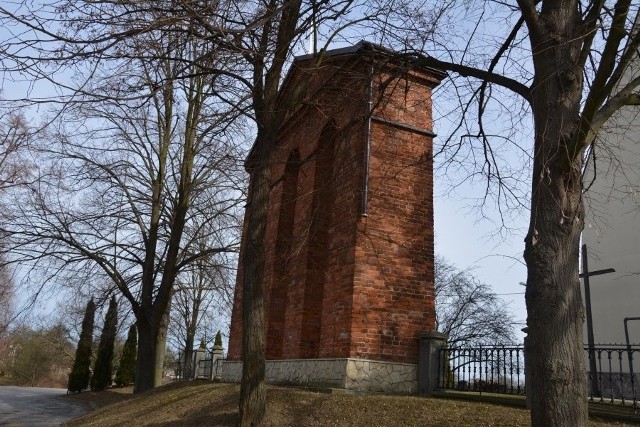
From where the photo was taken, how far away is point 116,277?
59.0 ft

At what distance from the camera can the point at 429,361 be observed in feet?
32.4

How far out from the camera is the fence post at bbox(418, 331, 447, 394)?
32.1 ft

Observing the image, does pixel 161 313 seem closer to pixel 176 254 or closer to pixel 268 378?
pixel 176 254

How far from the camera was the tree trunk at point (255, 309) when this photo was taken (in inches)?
283

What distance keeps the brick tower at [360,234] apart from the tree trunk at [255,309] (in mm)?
1084

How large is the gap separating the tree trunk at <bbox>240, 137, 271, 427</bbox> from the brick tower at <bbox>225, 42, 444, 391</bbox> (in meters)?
1.08

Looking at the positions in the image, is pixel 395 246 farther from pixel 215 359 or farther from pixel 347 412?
pixel 215 359

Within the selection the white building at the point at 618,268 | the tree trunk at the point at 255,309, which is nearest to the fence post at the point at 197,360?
the white building at the point at 618,268

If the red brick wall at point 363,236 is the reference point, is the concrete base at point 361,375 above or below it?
below

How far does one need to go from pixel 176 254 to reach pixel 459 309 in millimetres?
21154

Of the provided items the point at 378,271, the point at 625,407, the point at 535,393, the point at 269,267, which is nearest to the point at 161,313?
the point at 269,267

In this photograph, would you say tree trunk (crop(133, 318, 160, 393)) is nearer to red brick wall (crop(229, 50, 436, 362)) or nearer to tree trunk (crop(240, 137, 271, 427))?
red brick wall (crop(229, 50, 436, 362))

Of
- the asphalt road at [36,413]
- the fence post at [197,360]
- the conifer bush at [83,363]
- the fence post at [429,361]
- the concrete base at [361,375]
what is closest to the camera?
the concrete base at [361,375]

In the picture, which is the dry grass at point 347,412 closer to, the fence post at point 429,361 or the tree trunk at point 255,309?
the tree trunk at point 255,309
